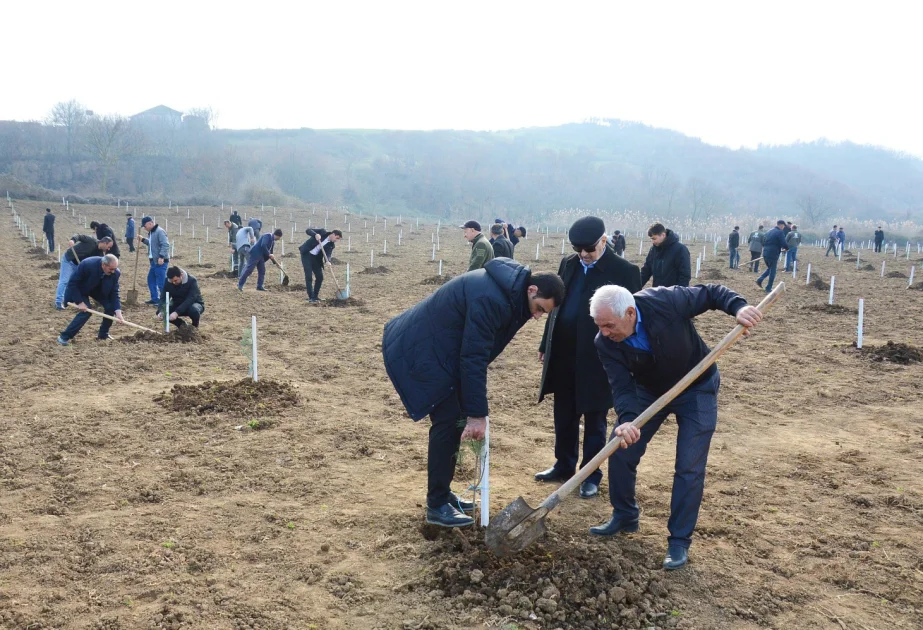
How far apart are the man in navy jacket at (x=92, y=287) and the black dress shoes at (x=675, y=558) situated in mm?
8135

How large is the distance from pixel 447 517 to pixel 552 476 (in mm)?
1182

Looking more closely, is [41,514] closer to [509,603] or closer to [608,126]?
[509,603]

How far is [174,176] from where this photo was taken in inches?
3118

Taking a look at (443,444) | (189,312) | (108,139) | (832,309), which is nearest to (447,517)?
(443,444)

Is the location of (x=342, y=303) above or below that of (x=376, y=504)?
above

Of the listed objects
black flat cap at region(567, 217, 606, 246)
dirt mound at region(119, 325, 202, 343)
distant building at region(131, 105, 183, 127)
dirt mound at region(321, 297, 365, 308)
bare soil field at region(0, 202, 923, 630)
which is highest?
distant building at region(131, 105, 183, 127)

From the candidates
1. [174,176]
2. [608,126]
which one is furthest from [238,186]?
[608,126]

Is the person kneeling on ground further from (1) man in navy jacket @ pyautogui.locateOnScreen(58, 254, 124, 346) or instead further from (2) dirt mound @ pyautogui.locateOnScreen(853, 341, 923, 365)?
(2) dirt mound @ pyautogui.locateOnScreen(853, 341, 923, 365)

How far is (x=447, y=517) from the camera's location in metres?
4.14

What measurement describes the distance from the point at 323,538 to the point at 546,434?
8.94 feet

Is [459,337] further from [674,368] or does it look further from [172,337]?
[172,337]

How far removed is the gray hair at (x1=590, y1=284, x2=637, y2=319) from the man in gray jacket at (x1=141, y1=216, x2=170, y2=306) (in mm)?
10492

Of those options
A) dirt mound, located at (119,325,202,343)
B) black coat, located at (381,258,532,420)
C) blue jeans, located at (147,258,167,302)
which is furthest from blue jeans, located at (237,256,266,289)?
black coat, located at (381,258,532,420)

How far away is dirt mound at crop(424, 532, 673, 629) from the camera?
3314 millimetres
